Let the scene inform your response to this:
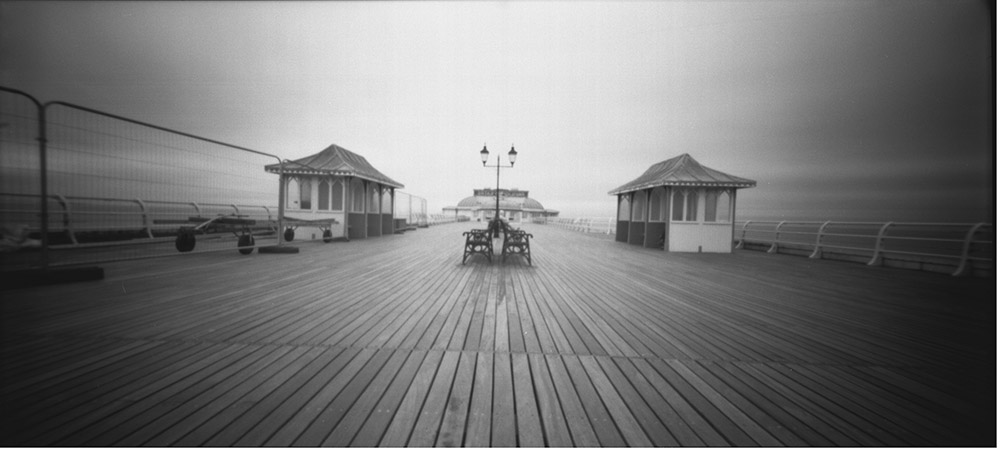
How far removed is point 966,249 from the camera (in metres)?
5.76

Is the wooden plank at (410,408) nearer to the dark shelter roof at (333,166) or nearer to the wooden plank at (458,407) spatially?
the wooden plank at (458,407)

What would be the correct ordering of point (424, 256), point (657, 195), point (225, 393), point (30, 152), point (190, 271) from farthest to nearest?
1. point (657, 195)
2. point (424, 256)
3. point (190, 271)
4. point (30, 152)
5. point (225, 393)

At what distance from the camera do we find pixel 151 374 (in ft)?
5.88

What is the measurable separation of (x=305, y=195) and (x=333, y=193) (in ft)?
3.09

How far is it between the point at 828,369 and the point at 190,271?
747cm

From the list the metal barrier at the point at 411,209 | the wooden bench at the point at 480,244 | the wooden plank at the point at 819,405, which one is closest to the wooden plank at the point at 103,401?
the wooden plank at the point at 819,405

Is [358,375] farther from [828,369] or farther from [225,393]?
[828,369]

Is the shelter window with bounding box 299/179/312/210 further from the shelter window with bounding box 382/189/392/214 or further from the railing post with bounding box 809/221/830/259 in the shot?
the railing post with bounding box 809/221/830/259

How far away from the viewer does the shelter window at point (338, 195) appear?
11.2m

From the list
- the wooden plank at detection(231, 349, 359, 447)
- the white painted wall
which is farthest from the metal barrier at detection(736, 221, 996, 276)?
the wooden plank at detection(231, 349, 359, 447)

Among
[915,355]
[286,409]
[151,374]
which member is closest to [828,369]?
[915,355]

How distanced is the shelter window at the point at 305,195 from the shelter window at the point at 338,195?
0.79m

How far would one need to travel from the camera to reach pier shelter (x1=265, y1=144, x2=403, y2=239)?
10.8 m

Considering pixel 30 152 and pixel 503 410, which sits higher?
pixel 30 152
